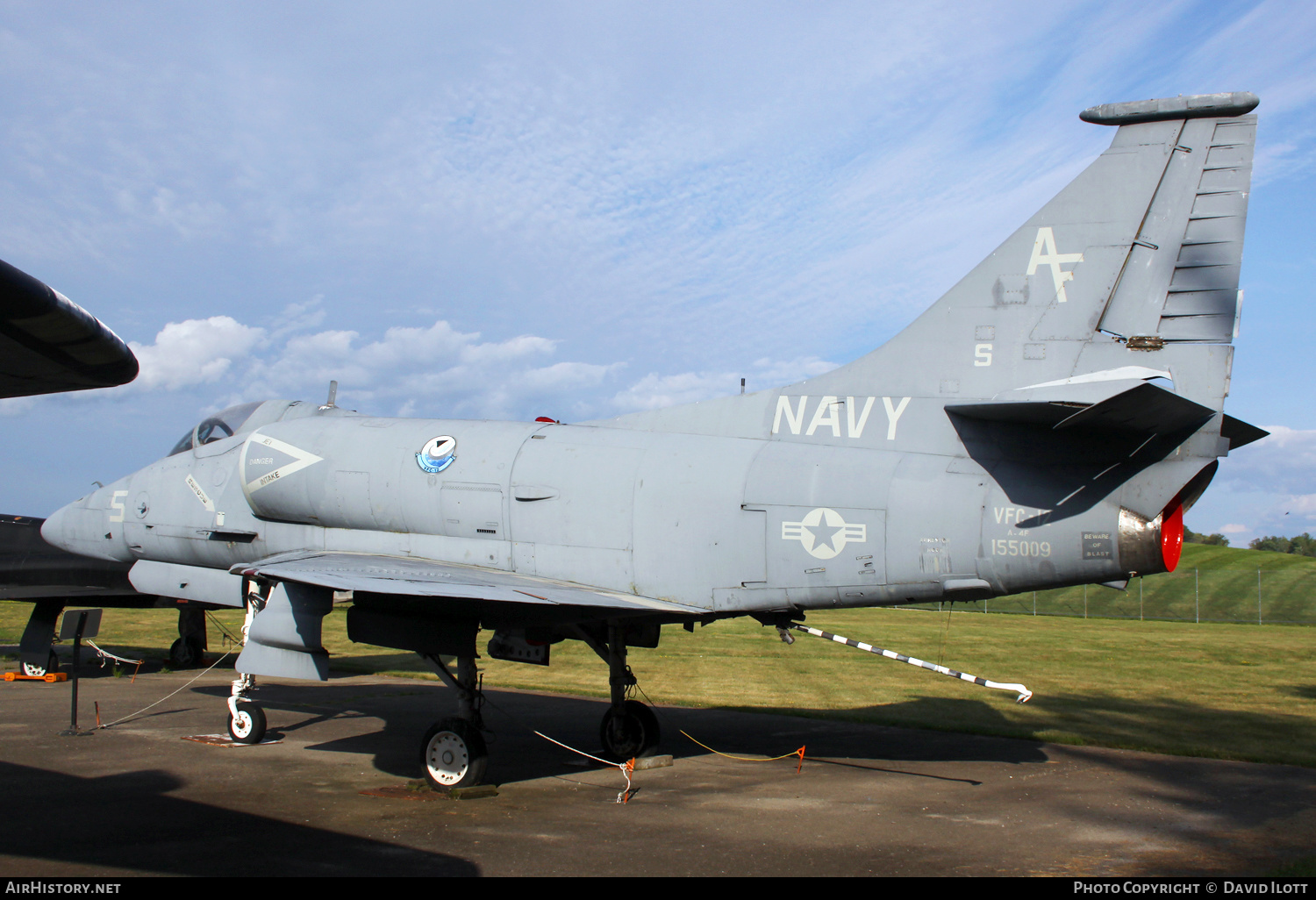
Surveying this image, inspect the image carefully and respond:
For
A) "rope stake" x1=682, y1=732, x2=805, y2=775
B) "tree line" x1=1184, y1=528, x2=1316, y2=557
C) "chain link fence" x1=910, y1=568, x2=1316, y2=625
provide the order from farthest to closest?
"tree line" x1=1184, y1=528, x2=1316, y2=557 → "chain link fence" x1=910, y1=568, x2=1316, y2=625 → "rope stake" x1=682, y1=732, x2=805, y2=775

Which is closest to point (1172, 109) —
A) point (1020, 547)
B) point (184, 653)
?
point (1020, 547)

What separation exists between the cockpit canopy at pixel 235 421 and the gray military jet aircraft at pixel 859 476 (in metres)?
1.44

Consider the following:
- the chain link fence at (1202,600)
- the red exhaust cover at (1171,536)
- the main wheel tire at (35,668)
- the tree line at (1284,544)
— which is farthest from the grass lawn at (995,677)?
the tree line at (1284,544)

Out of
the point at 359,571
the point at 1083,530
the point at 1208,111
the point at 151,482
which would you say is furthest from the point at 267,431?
the point at 1208,111

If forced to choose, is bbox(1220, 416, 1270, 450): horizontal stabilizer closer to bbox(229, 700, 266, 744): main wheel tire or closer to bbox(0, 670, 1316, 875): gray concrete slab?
bbox(0, 670, 1316, 875): gray concrete slab

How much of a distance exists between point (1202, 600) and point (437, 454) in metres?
42.7

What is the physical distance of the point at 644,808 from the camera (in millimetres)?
8148

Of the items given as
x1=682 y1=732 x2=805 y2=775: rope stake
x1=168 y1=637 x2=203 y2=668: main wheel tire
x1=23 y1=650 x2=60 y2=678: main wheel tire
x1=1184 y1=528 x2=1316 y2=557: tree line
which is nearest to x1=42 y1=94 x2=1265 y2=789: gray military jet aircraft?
x1=682 y1=732 x2=805 y2=775: rope stake

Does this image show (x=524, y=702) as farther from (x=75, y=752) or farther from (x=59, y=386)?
(x=59, y=386)

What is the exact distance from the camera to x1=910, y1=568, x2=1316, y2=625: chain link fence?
1492 inches

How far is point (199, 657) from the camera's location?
1908 centimetres

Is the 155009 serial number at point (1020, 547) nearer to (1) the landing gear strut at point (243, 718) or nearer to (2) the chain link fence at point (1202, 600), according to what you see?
(1) the landing gear strut at point (243, 718)

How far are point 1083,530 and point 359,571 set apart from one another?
6697mm

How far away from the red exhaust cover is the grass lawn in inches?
191
